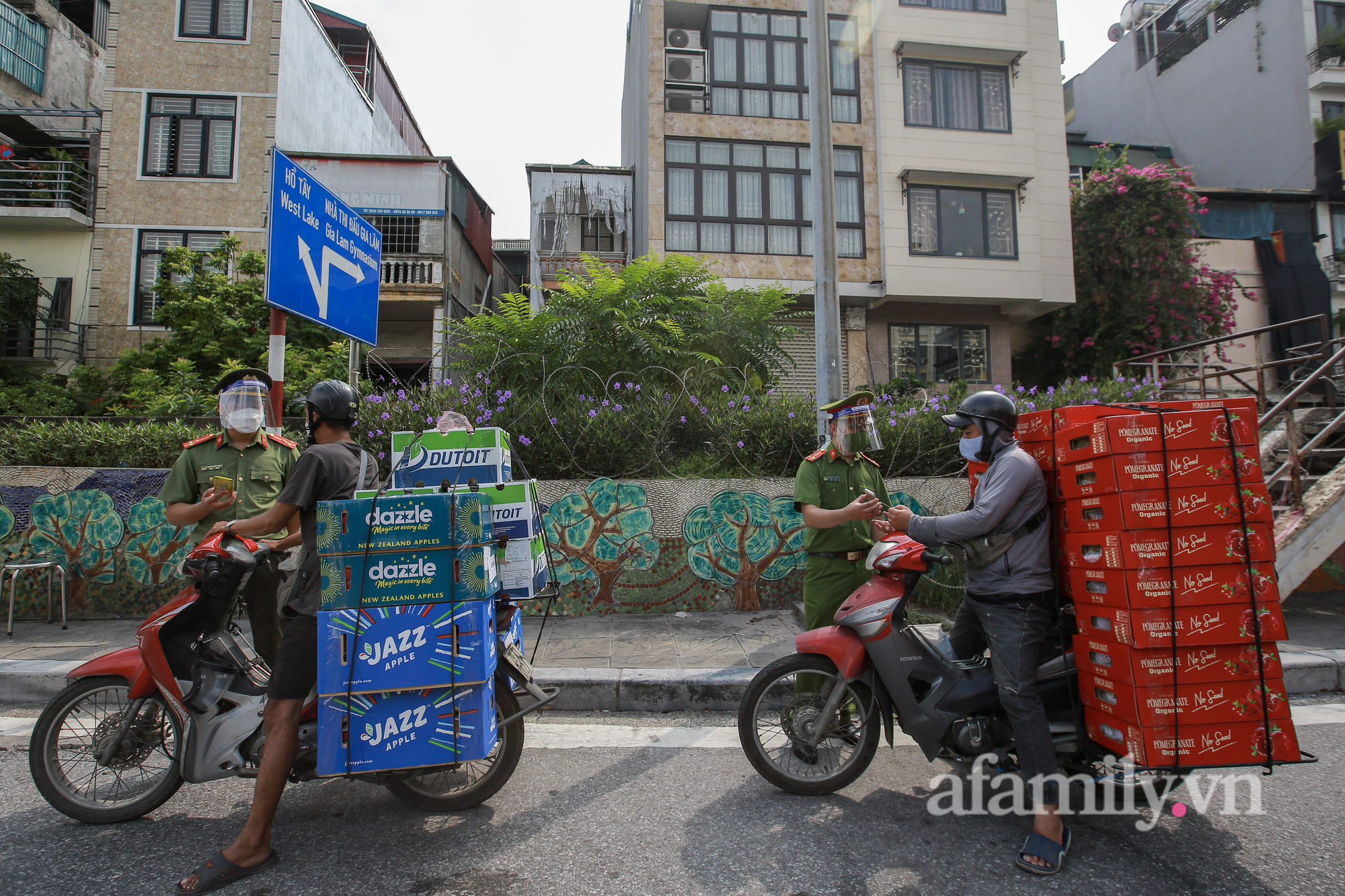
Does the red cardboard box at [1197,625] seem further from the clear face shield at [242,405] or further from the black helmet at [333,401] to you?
the clear face shield at [242,405]

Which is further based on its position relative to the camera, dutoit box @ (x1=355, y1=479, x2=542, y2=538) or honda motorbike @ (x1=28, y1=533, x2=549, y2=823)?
dutoit box @ (x1=355, y1=479, x2=542, y2=538)

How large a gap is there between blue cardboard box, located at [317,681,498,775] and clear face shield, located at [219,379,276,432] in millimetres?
1931

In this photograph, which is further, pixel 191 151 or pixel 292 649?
pixel 191 151

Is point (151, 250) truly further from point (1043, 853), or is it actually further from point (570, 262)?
point (1043, 853)

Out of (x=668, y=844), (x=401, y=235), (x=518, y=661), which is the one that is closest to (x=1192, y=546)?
(x=668, y=844)

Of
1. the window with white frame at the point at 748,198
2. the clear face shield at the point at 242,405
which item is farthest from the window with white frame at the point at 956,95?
the clear face shield at the point at 242,405

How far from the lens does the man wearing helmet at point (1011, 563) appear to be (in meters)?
2.92

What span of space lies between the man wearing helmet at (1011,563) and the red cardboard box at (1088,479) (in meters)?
0.09

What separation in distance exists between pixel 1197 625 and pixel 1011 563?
2.24 feet

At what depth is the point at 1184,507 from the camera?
8.93 feet

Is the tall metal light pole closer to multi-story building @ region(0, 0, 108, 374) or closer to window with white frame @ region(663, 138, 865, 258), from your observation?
window with white frame @ region(663, 138, 865, 258)

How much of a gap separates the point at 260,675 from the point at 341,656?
0.83 meters

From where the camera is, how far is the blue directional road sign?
5012 millimetres

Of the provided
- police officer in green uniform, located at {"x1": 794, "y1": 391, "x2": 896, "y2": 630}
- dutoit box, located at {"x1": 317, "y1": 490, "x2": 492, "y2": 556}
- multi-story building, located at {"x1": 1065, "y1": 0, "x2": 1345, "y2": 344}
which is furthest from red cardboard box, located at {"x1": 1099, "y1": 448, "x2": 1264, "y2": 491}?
multi-story building, located at {"x1": 1065, "y1": 0, "x2": 1345, "y2": 344}
